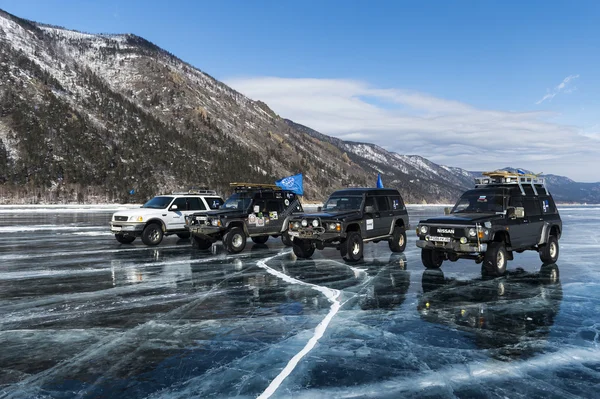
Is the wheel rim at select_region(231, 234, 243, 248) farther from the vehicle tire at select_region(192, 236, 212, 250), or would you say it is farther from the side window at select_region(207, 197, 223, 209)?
the side window at select_region(207, 197, 223, 209)

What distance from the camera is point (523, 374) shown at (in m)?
4.84

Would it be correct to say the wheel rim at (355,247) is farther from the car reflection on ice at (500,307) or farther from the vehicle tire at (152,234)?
the vehicle tire at (152,234)

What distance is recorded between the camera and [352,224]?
12.7 metres

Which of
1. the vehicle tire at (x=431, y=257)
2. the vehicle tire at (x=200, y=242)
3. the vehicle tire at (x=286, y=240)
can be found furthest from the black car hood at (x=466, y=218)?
the vehicle tire at (x=200, y=242)

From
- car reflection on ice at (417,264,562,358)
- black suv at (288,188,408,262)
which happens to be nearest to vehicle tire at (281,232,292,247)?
black suv at (288,188,408,262)

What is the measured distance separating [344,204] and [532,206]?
5.15 meters

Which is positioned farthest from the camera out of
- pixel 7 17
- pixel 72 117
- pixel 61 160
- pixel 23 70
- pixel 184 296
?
pixel 7 17

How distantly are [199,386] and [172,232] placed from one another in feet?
44.5

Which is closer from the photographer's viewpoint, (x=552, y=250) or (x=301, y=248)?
(x=552, y=250)

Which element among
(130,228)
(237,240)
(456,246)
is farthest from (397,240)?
(130,228)

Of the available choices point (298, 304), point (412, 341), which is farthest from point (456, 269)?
point (412, 341)

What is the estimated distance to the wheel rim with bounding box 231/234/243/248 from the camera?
14.8 meters

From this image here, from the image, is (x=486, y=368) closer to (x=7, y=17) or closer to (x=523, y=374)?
(x=523, y=374)

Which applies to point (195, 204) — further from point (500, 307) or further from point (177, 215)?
point (500, 307)
